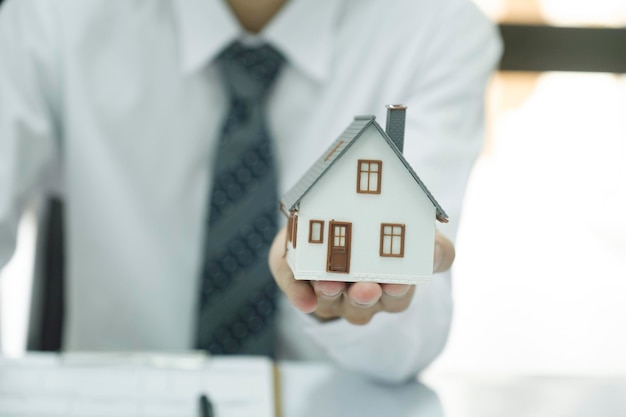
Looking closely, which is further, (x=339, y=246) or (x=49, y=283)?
(x=49, y=283)

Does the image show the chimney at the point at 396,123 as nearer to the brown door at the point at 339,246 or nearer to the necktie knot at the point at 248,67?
the brown door at the point at 339,246

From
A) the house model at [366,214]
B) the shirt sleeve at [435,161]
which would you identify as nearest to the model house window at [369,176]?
the house model at [366,214]

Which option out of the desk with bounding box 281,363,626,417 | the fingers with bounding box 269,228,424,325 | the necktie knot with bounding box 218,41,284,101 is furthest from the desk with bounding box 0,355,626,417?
the necktie knot with bounding box 218,41,284,101

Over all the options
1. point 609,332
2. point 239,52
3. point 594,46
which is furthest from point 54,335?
point 609,332

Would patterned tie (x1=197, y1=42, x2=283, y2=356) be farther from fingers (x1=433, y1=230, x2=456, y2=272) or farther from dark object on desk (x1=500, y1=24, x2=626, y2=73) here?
dark object on desk (x1=500, y1=24, x2=626, y2=73)

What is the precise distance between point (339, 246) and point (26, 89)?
2.08 ft

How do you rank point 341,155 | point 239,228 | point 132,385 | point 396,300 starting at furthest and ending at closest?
point 239,228, point 132,385, point 396,300, point 341,155

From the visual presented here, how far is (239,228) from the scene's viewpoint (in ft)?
3.05

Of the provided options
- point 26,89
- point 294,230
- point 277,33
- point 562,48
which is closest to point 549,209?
point 562,48

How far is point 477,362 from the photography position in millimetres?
1964

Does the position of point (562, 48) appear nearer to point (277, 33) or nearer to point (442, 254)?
point (277, 33)

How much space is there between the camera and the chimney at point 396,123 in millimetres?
493

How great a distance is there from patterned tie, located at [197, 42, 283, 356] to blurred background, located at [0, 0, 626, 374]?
801 mm

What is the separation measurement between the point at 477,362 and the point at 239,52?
1.30 metres
